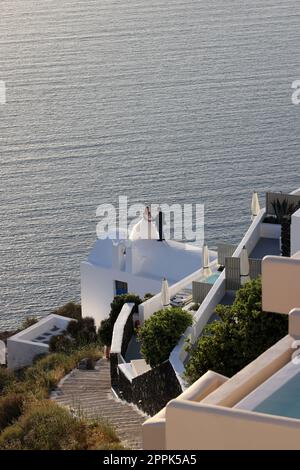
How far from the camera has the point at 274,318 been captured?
54.6 feet

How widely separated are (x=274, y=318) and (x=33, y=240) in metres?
40.2

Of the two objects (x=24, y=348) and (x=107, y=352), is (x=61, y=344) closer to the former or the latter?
(x=24, y=348)

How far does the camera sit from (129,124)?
77312mm

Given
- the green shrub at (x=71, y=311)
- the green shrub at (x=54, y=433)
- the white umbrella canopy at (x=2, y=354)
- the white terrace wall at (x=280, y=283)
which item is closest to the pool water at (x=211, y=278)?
the white umbrella canopy at (x=2, y=354)

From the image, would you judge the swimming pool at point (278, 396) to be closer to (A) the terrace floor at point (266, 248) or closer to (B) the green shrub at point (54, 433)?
(B) the green shrub at point (54, 433)

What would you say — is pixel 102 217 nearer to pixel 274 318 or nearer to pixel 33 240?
pixel 33 240

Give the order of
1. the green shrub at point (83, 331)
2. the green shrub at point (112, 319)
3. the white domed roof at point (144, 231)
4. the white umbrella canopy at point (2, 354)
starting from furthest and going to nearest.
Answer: the white domed roof at point (144, 231), the white umbrella canopy at point (2, 354), the green shrub at point (83, 331), the green shrub at point (112, 319)

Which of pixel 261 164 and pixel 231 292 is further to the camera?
pixel 261 164

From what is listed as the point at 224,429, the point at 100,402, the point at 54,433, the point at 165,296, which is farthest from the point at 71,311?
the point at 224,429

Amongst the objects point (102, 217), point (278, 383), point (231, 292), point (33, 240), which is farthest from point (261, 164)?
point (278, 383)

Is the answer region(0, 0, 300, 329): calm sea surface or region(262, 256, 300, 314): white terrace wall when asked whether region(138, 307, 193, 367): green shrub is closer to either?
region(262, 256, 300, 314): white terrace wall

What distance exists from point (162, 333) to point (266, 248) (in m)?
5.82

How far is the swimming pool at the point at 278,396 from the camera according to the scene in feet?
31.9

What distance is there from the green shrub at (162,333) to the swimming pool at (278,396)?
9413 mm
